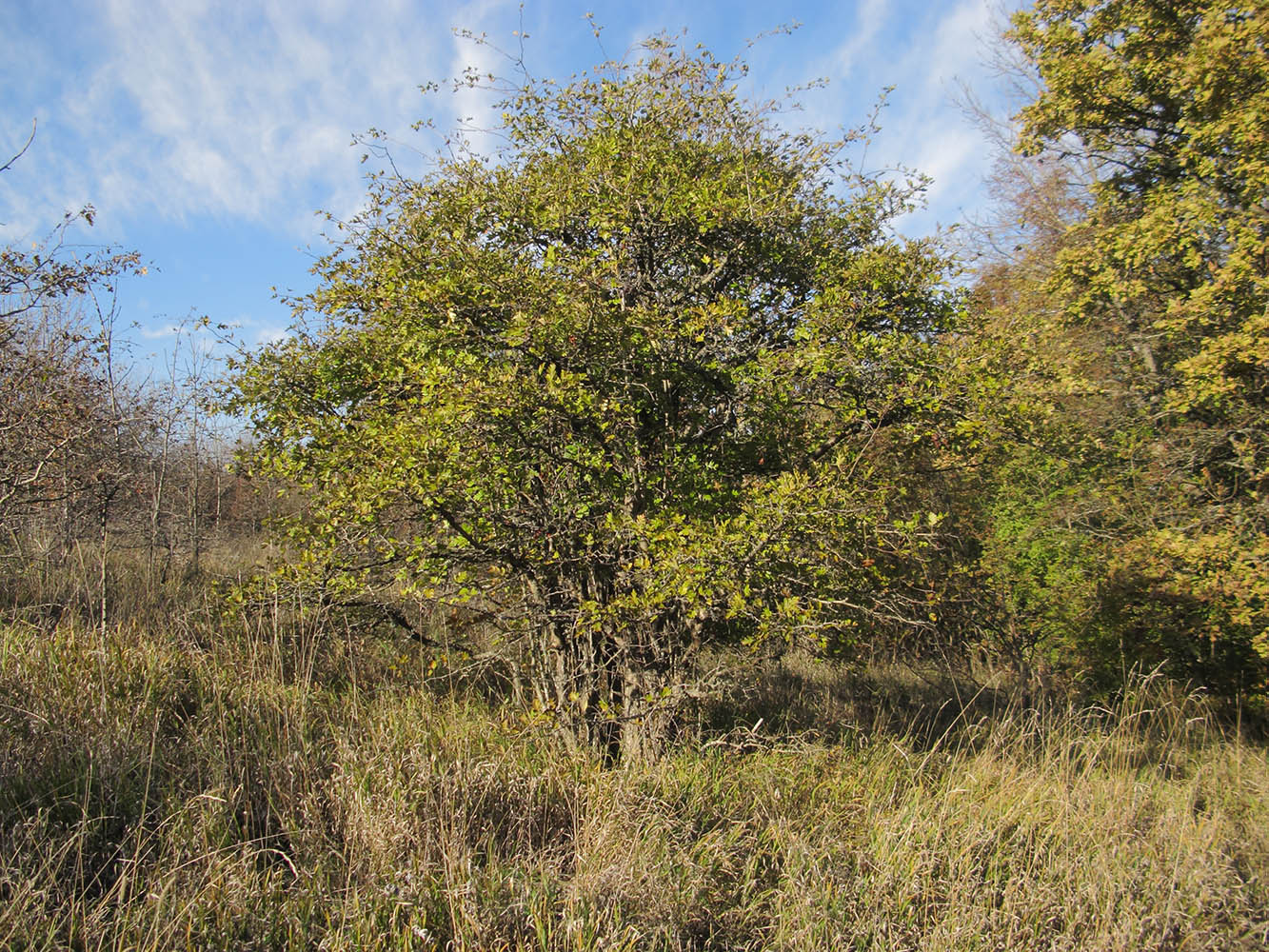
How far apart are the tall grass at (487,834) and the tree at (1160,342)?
4.48 metres

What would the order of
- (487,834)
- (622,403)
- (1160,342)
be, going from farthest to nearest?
1. (1160,342)
2. (622,403)
3. (487,834)

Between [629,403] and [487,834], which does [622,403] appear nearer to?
[629,403]

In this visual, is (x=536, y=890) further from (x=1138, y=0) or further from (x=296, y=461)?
(x=1138, y=0)

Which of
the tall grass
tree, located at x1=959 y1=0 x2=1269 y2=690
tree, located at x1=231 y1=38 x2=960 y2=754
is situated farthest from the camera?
tree, located at x1=959 y1=0 x2=1269 y2=690

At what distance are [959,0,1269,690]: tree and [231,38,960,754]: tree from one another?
359cm

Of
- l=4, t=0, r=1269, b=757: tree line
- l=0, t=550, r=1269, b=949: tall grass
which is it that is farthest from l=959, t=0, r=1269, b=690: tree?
l=0, t=550, r=1269, b=949: tall grass

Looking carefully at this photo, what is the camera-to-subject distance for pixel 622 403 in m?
4.47

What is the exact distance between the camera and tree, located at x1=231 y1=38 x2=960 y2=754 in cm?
414

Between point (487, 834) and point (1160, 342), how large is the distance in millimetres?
9763

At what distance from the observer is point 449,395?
3.91 m

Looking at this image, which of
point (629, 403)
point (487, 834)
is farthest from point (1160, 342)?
point (487, 834)

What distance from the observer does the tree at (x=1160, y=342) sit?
7.59 m

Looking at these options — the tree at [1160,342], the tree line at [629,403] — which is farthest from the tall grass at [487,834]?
the tree at [1160,342]

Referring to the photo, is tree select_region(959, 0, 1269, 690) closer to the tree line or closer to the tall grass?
the tree line
